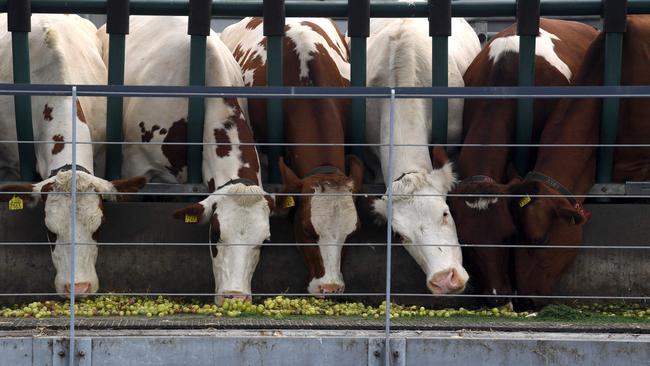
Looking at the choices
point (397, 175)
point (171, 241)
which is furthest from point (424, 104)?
point (171, 241)

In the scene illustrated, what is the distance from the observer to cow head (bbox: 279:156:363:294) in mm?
9438

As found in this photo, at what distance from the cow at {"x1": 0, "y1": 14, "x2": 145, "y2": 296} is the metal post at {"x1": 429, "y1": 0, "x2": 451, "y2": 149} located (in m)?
2.28

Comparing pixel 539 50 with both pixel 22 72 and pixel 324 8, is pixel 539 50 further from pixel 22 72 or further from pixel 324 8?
pixel 22 72

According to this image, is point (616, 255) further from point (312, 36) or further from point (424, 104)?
point (312, 36)

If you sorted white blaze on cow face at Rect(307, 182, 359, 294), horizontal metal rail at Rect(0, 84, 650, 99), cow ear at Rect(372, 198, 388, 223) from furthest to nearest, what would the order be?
1. cow ear at Rect(372, 198, 388, 223)
2. white blaze on cow face at Rect(307, 182, 359, 294)
3. horizontal metal rail at Rect(0, 84, 650, 99)

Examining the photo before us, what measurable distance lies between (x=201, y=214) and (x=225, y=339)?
7.35ft

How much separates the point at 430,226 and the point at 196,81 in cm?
210

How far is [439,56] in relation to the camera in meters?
10.1

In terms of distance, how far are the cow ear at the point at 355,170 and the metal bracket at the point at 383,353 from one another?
2.64 metres

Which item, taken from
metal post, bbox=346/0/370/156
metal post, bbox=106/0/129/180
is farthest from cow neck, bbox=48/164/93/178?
metal post, bbox=346/0/370/156

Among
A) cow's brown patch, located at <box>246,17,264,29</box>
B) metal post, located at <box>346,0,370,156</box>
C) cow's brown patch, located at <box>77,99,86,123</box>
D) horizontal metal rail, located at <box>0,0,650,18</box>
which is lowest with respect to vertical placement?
cow's brown patch, located at <box>77,99,86,123</box>

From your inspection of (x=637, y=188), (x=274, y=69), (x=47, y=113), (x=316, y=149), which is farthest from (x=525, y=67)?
(x=47, y=113)

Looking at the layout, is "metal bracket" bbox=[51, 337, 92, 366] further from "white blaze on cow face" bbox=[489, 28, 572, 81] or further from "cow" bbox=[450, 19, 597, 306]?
"white blaze on cow face" bbox=[489, 28, 572, 81]

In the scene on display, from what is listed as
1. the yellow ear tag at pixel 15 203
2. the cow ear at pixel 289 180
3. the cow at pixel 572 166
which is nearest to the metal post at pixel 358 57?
the cow ear at pixel 289 180
